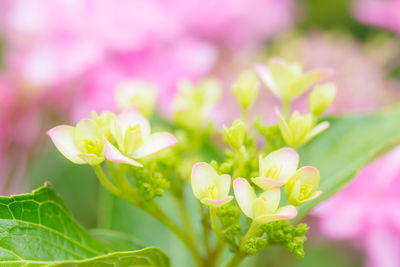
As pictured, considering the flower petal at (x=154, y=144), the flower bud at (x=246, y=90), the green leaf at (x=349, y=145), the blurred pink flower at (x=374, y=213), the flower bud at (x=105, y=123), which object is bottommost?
the blurred pink flower at (x=374, y=213)

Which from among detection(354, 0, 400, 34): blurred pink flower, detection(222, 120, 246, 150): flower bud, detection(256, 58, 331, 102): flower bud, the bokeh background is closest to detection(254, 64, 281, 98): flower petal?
detection(256, 58, 331, 102): flower bud

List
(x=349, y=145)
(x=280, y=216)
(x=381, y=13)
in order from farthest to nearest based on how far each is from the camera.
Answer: (x=381, y=13)
(x=349, y=145)
(x=280, y=216)

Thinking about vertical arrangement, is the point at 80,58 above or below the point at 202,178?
above

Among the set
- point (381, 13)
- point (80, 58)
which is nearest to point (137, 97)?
point (80, 58)

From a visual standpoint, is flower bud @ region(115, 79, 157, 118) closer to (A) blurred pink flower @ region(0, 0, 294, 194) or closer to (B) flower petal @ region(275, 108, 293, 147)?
(B) flower petal @ region(275, 108, 293, 147)

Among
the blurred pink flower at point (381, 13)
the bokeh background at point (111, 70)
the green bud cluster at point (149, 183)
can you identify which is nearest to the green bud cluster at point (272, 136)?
the green bud cluster at point (149, 183)

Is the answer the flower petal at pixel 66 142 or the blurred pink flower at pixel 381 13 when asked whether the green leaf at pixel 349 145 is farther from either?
the blurred pink flower at pixel 381 13

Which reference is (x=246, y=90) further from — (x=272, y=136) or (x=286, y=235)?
(x=286, y=235)
